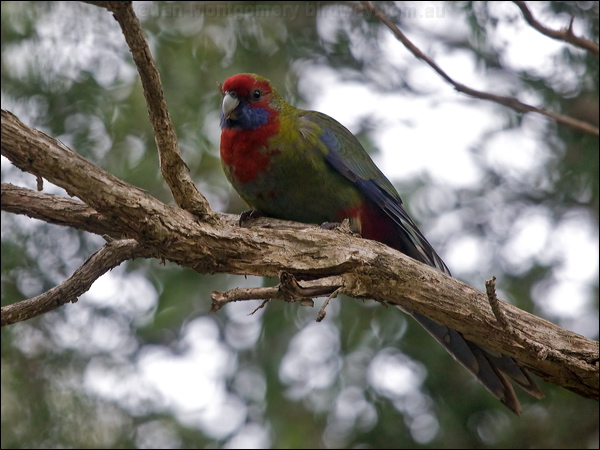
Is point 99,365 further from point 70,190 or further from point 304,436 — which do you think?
point 70,190

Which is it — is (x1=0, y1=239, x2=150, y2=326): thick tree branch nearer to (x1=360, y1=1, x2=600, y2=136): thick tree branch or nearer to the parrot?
the parrot

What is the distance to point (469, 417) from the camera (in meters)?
5.34

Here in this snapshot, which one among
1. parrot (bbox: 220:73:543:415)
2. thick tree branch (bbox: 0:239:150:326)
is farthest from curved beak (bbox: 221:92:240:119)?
thick tree branch (bbox: 0:239:150:326)

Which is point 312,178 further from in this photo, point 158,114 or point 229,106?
point 158,114

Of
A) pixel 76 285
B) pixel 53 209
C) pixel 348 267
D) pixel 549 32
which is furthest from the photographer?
pixel 549 32

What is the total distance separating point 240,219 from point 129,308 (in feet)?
5.46

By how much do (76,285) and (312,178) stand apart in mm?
1684

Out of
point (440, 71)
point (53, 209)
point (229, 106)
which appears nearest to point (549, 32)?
point (440, 71)

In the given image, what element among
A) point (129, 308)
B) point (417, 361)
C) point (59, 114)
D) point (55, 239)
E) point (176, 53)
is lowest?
point (417, 361)

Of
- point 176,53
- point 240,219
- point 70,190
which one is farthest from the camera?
A: point 176,53

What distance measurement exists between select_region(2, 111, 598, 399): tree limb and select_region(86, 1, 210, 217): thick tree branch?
0.09 metres

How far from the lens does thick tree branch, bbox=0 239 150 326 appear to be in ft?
9.87

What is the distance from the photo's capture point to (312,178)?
4.33 m

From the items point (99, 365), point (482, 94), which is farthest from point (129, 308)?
point (482, 94)
